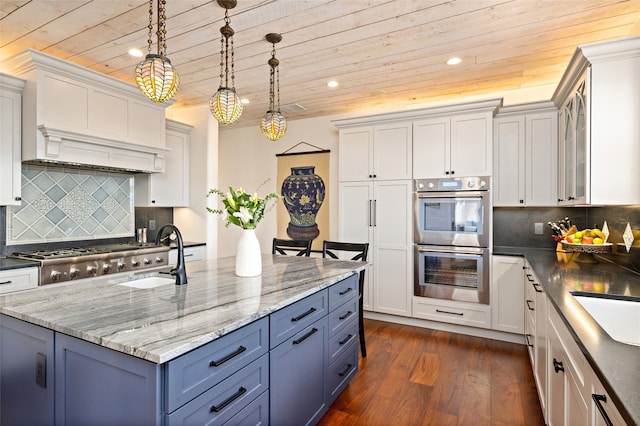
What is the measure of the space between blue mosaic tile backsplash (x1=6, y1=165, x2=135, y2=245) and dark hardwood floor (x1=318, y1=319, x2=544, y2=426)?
3.05m

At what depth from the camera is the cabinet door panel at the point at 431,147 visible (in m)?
3.59

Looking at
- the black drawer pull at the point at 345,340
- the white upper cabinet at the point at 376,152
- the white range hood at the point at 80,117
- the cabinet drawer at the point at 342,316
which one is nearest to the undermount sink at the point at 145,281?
the cabinet drawer at the point at 342,316

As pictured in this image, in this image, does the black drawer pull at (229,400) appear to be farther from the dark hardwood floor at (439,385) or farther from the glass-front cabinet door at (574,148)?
the glass-front cabinet door at (574,148)

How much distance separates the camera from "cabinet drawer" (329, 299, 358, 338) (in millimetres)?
2137

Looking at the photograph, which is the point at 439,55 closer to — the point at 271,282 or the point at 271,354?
the point at 271,282

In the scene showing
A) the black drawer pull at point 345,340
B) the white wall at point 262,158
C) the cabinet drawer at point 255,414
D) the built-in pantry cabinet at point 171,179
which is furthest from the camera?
the white wall at point 262,158

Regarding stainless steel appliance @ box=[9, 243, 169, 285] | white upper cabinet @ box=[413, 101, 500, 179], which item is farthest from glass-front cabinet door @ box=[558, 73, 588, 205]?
stainless steel appliance @ box=[9, 243, 169, 285]

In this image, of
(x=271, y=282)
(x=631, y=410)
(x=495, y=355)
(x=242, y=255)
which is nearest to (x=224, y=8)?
(x=242, y=255)

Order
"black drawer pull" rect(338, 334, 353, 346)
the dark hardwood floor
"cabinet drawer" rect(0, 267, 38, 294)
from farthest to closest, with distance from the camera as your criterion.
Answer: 1. "cabinet drawer" rect(0, 267, 38, 294)
2. "black drawer pull" rect(338, 334, 353, 346)
3. the dark hardwood floor

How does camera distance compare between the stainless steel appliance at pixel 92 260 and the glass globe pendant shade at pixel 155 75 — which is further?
the stainless steel appliance at pixel 92 260

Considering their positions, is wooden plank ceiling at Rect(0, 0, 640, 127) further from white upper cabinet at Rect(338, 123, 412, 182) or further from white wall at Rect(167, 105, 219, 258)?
white wall at Rect(167, 105, 219, 258)

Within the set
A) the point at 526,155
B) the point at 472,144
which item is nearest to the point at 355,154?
the point at 472,144

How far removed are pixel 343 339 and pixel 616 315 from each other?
148cm

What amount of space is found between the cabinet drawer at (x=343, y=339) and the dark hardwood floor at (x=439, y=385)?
0.38m
